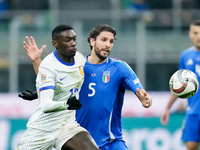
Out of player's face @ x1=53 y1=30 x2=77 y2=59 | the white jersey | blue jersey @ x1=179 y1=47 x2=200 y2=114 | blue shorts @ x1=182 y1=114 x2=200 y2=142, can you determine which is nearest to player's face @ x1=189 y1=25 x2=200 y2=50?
blue jersey @ x1=179 y1=47 x2=200 y2=114

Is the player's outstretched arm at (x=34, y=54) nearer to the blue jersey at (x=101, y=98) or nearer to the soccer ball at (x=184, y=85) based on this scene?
the blue jersey at (x=101, y=98)

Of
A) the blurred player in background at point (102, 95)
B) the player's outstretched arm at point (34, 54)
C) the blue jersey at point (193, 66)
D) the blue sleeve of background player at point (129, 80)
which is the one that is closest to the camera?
the blue sleeve of background player at point (129, 80)

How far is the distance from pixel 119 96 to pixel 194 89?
937 millimetres

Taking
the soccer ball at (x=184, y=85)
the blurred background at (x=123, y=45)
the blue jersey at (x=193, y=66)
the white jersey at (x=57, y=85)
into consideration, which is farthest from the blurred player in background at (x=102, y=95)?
the blurred background at (x=123, y=45)

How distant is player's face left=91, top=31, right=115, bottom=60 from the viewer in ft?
19.7

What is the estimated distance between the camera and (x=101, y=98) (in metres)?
6.10

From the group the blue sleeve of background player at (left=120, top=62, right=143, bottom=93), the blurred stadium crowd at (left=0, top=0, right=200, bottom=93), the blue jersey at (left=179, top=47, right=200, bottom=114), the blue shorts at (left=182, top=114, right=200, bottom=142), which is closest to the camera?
the blue sleeve of background player at (left=120, top=62, right=143, bottom=93)

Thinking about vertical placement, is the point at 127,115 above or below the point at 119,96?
below

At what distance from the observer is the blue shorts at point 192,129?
314 inches

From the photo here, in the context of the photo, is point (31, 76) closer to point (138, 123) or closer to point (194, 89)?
point (138, 123)

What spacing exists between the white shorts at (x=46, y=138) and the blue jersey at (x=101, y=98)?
14.8 inches

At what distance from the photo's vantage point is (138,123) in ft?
34.5

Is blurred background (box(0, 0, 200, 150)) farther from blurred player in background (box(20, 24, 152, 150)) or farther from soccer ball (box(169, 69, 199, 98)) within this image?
blurred player in background (box(20, 24, 152, 150))

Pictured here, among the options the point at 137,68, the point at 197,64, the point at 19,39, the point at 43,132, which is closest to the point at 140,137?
the point at 137,68
